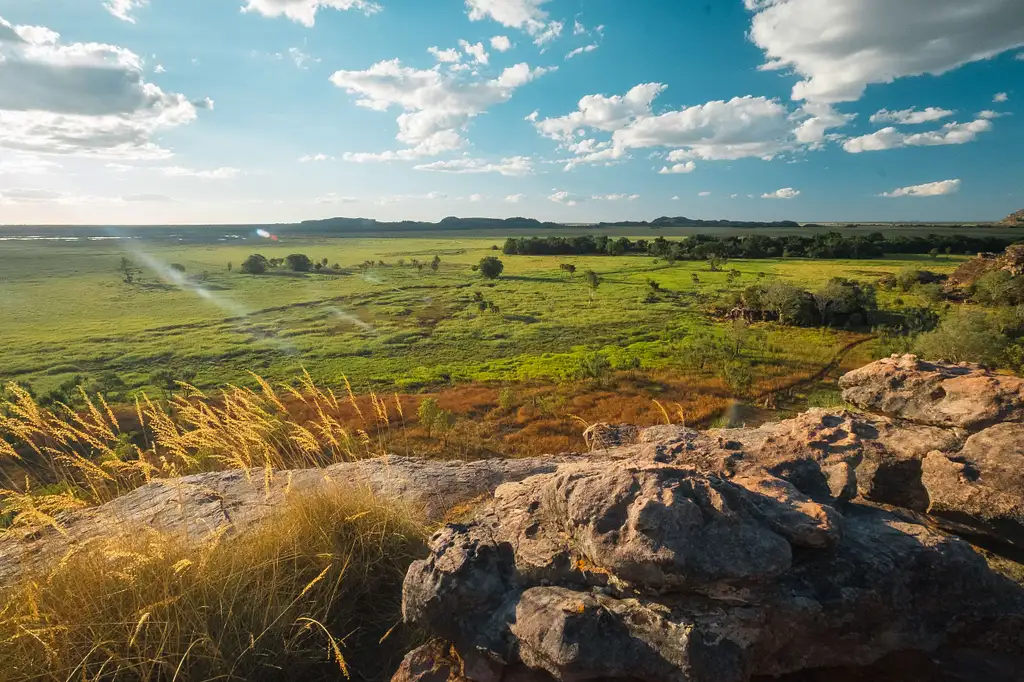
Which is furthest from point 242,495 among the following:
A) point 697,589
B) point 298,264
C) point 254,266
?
point 298,264

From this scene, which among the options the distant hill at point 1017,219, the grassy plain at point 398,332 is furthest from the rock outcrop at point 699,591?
the distant hill at point 1017,219

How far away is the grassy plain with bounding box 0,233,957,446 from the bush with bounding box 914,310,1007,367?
453 centimetres

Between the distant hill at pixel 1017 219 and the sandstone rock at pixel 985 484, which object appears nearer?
the sandstone rock at pixel 985 484

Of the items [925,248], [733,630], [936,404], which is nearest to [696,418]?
[936,404]

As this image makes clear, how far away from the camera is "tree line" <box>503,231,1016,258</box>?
297 feet

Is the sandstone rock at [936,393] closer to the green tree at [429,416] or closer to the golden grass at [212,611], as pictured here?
the golden grass at [212,611]

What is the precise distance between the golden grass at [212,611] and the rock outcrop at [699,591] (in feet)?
2.81

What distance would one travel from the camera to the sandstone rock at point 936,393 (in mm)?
6914

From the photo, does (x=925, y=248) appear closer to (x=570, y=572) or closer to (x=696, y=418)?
(x=696, y=418)

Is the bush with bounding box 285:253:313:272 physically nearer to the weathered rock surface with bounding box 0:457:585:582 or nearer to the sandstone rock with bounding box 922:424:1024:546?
the weathered rock surface with bounding box 0:457:585:582

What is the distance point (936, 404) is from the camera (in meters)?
7.90

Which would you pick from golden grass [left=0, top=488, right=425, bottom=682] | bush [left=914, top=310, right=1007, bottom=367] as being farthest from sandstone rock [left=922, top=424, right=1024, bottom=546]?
bush [left=914, top=310, right=1007, bottom=367]

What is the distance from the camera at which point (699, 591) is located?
3617mm

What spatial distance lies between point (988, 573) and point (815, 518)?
4.75 ft
